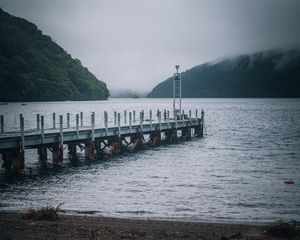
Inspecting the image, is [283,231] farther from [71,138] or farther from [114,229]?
[71,138]

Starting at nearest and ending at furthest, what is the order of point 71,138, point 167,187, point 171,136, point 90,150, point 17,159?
1. point 167,187
2. point 17,159
3. point 71,138
4. point 90,150
5. point 171,136

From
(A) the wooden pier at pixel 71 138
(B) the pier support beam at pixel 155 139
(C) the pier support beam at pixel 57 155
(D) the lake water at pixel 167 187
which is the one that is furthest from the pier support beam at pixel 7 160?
(B) the pier support beam at pixel 155 139

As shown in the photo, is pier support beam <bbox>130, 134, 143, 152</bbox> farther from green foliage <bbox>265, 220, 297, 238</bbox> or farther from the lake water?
green foliage <bbox>265, 220, 297, 238</bbox>

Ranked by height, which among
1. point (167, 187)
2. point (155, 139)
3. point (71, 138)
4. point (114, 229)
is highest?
point (71, 138)

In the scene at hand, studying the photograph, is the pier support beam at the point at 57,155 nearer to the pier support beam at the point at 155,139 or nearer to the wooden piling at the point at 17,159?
the wooden piling at the point at 17,159

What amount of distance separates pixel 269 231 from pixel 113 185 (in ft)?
44.0

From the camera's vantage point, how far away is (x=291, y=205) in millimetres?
21188

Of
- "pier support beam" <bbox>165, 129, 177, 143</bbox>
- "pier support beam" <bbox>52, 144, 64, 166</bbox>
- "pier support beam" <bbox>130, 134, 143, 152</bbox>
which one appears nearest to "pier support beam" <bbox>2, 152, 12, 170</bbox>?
"pier support beam" <bbox>52, 144, 64, 166</bbox>

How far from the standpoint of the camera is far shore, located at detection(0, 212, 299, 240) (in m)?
13.3

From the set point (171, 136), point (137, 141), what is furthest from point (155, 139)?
point (171, 136)

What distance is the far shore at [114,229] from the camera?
1331 cm

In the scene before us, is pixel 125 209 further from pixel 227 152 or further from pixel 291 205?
pixel 227 152

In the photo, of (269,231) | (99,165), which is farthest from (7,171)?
(269,231)

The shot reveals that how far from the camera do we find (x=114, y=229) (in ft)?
47.6
